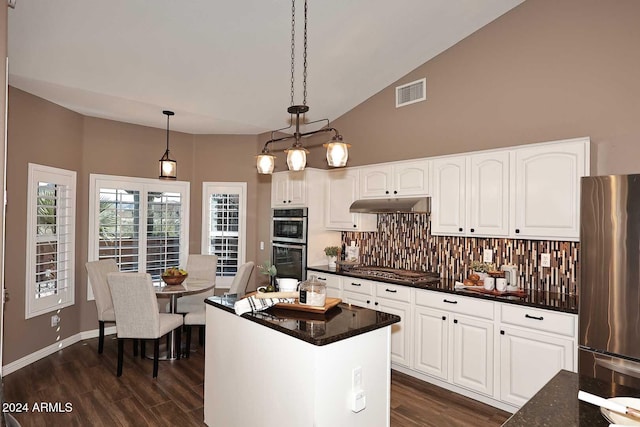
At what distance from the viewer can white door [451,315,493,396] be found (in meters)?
3.28

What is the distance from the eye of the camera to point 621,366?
241 cm

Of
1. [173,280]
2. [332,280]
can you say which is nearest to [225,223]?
[173,280]

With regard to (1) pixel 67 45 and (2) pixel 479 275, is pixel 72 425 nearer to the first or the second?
(1) pixel 67 45

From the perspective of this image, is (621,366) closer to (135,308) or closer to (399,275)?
(399,275)

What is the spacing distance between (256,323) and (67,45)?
2990 millimetres

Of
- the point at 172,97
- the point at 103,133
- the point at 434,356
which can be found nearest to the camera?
the point at 434,356

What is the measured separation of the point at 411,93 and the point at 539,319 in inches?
110

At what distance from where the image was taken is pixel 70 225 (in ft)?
15.7

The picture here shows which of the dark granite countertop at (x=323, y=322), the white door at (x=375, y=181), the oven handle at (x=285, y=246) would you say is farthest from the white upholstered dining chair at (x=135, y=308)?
the white door at (x=375, y=181)

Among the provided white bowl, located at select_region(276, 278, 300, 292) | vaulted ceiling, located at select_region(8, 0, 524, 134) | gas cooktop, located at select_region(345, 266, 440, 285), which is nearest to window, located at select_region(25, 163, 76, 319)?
vaulted ceiling, located at select_region(8, 0, 524, 134)

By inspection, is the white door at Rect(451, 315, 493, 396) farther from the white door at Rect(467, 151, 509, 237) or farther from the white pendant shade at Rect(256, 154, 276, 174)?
the white pendant shade at Rect(256, 154, 276, 174)

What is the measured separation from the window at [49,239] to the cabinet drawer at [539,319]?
15.8 feet

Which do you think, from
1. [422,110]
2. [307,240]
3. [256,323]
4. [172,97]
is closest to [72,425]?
[256,323]

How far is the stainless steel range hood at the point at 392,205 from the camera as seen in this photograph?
13.1 feet
